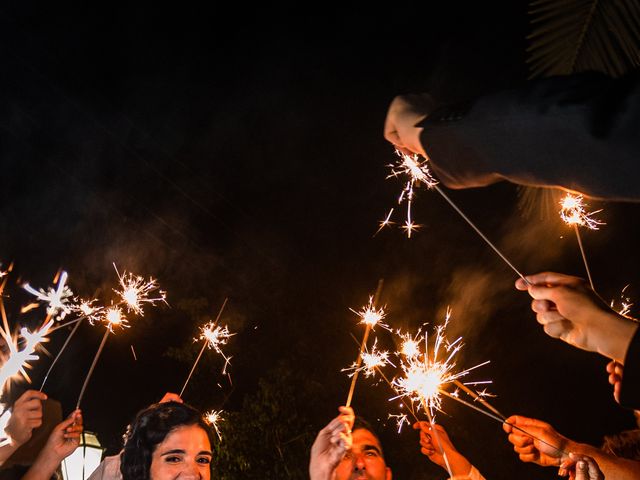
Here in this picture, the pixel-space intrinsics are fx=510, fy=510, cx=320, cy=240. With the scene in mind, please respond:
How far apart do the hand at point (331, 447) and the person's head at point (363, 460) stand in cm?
91

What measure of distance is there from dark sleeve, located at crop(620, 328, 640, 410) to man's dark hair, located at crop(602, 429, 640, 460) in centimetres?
375

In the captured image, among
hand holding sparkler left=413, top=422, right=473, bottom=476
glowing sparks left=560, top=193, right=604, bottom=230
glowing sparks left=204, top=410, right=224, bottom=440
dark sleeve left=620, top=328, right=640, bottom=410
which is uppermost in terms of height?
glowing sparks left=204, top=410, right=224, bottom=440

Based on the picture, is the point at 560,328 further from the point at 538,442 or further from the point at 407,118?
the point at 538,442

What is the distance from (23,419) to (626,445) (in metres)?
5.38

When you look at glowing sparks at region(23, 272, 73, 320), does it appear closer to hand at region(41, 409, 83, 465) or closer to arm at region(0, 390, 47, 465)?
arm at region(0, 390, 47, 465)

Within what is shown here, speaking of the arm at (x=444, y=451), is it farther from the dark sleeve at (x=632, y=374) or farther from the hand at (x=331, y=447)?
the dark sleeve at (x=632, y=374)

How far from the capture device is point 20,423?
441 cm

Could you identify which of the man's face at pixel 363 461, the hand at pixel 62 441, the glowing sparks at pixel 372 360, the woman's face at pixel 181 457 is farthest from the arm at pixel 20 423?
the glowing sparks at pixel 372 360

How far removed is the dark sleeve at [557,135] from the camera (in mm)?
1192

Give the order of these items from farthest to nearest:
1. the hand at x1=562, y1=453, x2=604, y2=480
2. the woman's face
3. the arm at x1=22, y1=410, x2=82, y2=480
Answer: the arm at x1=22, y1=410, x2=82, y2=480
the woman's face
the hand at x1=562, y1=453, x2=604, y2=480

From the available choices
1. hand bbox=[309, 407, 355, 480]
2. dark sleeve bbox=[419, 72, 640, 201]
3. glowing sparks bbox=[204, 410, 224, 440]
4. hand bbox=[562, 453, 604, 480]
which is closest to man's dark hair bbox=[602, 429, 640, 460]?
hand bbox=[562, 453, 604, 480]

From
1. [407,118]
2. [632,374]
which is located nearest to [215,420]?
[407,118]

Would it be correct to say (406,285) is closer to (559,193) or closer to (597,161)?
(559,193)

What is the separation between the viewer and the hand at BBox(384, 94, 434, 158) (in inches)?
71.0
